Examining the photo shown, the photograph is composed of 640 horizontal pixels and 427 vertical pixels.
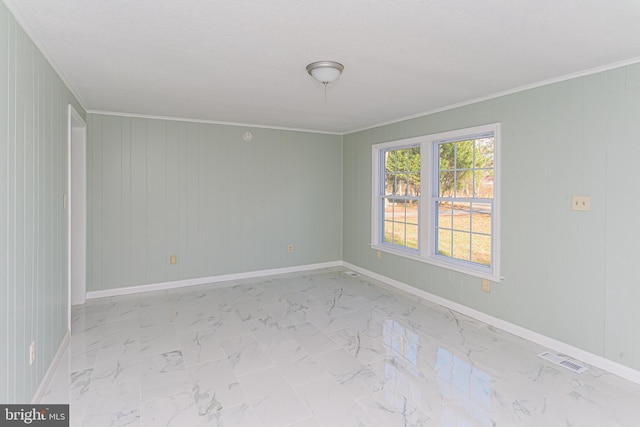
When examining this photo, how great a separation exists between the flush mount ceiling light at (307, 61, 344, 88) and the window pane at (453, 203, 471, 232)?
85.7 inches

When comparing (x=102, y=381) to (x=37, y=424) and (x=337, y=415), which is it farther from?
(x=337, y=415)

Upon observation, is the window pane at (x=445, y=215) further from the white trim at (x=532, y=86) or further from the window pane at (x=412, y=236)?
the white trim at (x=532, y=86)

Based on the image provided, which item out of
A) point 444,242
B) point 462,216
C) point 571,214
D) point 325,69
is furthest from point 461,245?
point 325,69

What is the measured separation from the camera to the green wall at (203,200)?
4.41 metres

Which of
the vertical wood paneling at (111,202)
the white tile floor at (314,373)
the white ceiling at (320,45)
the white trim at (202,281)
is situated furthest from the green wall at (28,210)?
the white trim at (202,281)

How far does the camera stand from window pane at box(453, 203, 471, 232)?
395 centimetres

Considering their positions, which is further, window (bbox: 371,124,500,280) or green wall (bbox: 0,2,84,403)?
window (bbox: 371,124,500,280)

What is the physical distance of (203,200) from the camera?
16.2 ft

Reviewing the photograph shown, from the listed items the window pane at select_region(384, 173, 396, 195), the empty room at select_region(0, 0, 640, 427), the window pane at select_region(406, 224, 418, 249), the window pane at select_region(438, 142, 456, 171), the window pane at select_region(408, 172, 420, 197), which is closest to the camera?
the empty room at select_region(0, 0, 640, 427)

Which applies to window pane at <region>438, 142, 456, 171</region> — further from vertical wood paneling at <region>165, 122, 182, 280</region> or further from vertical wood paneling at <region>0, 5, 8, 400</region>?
vertical wood paneling at <region>0, 5, 8, 400</region>

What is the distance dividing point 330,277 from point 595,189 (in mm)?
3468

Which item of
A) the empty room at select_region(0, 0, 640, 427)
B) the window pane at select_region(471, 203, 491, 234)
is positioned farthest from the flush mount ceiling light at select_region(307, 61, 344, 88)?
the window pane at select_region(471, 203, 491, 234)

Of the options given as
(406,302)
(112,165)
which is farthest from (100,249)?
(406,302)

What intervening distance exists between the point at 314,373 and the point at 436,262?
2.21 meters
